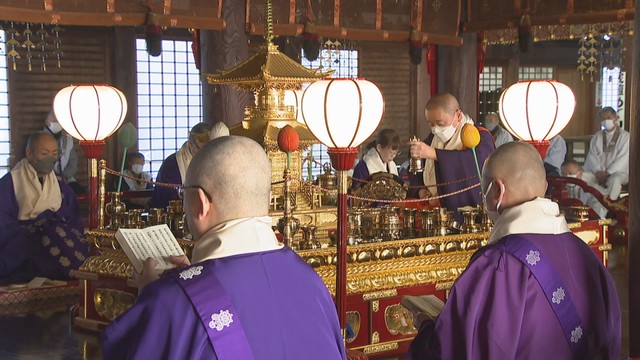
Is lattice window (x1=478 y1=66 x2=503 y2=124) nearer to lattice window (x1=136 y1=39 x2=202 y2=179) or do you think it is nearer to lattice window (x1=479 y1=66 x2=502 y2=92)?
lattice window (x1=479 y1=66 x2=502 y2=92)

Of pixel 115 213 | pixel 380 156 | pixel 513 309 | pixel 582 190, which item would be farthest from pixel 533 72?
pixel 513 309

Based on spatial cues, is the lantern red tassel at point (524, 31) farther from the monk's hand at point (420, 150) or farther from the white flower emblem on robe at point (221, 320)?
the white flower emblem on robe at point (221, 320)

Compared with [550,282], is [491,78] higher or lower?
higher

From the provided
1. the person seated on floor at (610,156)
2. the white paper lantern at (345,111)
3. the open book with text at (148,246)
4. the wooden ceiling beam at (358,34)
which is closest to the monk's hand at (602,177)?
the person seated on floor at (610,156)

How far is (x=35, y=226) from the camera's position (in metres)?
5.56

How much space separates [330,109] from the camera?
3633mm

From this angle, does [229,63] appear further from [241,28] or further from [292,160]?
[292,160]

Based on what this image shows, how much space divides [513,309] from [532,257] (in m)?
0.14

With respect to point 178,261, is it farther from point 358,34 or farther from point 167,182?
point 358,34

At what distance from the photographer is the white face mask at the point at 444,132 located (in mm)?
5031

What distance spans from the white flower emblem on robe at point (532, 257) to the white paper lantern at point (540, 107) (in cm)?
229

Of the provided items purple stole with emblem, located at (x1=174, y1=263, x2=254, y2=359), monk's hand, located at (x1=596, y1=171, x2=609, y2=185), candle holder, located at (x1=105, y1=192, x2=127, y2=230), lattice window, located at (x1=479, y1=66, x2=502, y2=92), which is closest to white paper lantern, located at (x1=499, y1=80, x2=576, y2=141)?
candle holder, located at (x1=105, y1=192, x2=127, y2=230)

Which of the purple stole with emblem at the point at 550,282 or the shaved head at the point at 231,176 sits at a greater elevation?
the shaved head at the point at 231,176

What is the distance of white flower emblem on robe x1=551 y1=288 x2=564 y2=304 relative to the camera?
2.25 meters
